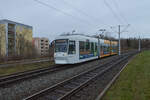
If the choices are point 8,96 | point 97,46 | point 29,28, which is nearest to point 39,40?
point 29,28

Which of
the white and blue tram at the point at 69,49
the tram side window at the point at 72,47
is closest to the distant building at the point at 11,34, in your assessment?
the white and blue tram at the point at 69,49

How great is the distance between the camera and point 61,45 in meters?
14.2

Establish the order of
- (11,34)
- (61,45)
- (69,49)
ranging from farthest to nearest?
(11,34) → (61,45) → (69,49)

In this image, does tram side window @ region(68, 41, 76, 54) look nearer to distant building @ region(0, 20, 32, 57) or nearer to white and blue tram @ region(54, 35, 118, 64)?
white and blue tram @ region(54, 35, 118, 64)

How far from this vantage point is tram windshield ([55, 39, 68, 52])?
14.0 m

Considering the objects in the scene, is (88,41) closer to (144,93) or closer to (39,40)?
(144,93)

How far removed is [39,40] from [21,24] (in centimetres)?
3509

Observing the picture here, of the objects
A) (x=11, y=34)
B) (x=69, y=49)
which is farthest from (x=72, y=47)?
(x=11, y=34)

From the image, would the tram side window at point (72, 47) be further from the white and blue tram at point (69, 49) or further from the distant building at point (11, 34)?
the distant building at point (11, 34)

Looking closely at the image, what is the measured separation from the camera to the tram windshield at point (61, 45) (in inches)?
550

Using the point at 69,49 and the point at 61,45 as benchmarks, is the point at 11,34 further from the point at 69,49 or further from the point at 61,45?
the point at 69,49

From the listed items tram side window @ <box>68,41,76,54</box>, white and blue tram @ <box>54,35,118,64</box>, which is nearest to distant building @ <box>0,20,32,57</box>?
white and blue tram @ <box>54,35,118,64</box>

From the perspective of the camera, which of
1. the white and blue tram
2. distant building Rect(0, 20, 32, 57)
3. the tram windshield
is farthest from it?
distant building Rect(0, 20, 32, 57)

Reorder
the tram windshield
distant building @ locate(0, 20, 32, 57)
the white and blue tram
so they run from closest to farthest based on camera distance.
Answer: the white and blue tram
the tram windshield
distant building @ locate(0, 20, 32, 57)
